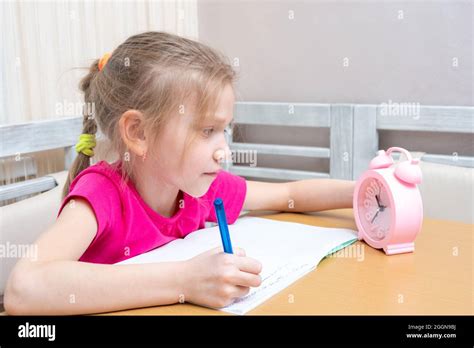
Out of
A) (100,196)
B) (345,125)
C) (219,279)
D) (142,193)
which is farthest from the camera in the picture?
(345,125)

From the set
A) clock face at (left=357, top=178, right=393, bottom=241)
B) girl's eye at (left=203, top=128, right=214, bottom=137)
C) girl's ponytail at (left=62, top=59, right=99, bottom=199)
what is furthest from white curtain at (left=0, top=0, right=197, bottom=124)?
clock face at (left=357, top=178, right=393, bottom=241)

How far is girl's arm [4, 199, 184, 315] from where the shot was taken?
0.67 metres

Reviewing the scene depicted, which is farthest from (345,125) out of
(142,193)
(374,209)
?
(142,193)

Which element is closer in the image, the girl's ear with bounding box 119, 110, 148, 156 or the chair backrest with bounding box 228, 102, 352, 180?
the girl's ear with bounding box 119, 110, 148, 156

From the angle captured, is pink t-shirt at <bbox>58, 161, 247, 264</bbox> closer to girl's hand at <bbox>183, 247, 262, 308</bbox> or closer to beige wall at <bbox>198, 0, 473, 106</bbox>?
girl's hand at <bbox>183, 247, 262, 308</bbox>

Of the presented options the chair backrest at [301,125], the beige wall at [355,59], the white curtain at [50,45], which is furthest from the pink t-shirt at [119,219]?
the chair backrest at [301,125]

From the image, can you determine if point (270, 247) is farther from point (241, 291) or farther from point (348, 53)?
point (348, 53)

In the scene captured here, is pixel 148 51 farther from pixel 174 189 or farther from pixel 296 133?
pixel 296 133

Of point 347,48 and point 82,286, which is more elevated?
point 347,48

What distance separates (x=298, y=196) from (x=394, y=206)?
288 millimetres

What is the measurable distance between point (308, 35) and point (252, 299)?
1121 mm

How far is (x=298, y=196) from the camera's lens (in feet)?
3.63

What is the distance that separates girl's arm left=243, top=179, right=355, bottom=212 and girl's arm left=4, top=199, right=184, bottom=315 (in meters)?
0.43
